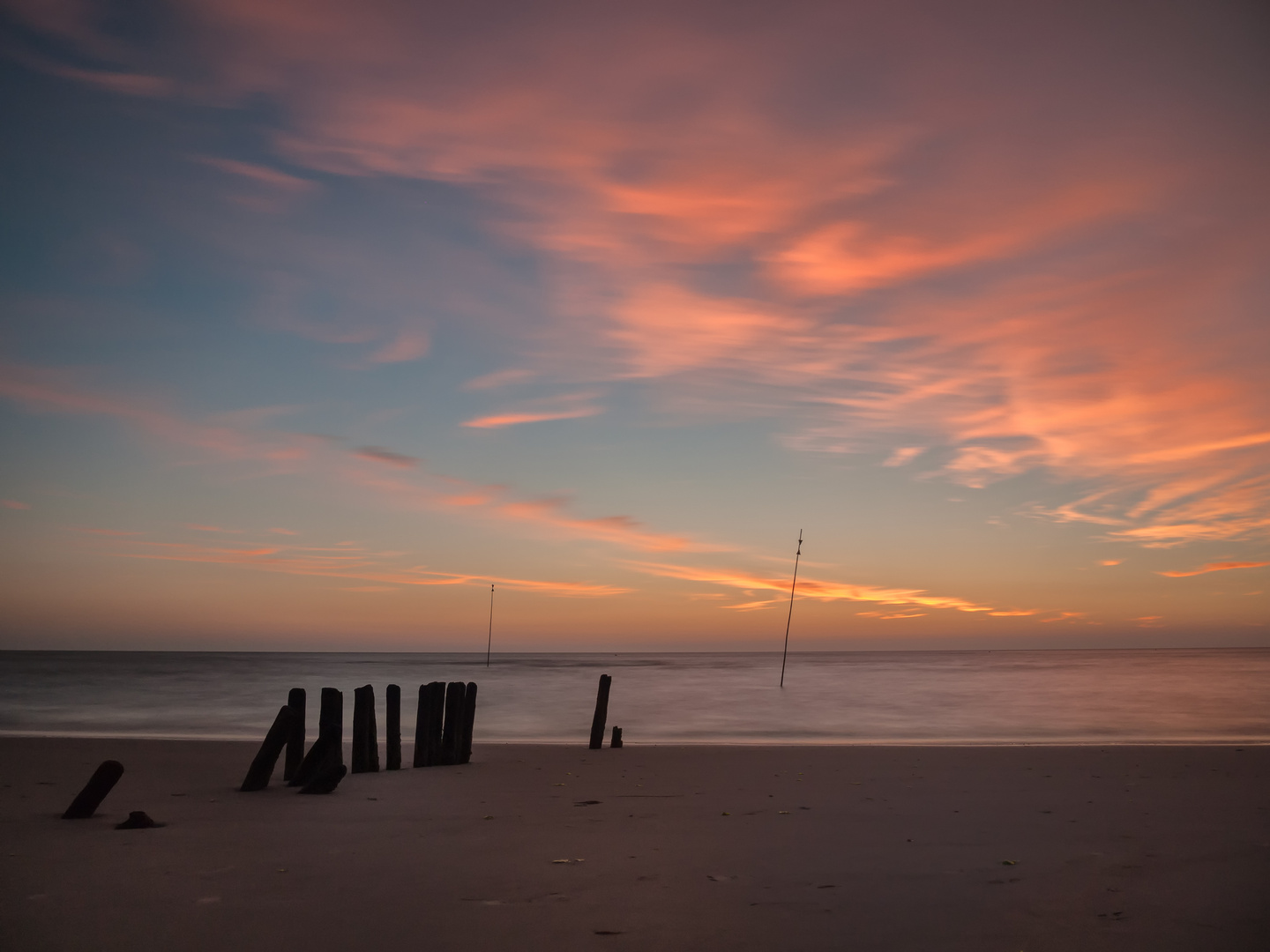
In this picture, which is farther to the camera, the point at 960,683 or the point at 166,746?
the point at 960,683

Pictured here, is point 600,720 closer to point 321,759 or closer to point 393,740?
point 393,740

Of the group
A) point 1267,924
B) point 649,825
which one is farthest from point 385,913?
point 1267,924

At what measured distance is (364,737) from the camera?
37.8 feet

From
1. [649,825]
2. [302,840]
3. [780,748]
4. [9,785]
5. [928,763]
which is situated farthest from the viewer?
[780,748]

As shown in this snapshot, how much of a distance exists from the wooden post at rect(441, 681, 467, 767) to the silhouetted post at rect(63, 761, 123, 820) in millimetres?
5128

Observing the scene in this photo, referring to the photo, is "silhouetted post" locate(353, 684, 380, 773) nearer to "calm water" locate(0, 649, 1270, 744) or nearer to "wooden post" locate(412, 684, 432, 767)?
"wooden post" locate(412, 684, 432, 767)

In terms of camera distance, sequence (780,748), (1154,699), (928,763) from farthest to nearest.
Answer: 1. (1154,699)
2. (780,748)
3. (928,763)

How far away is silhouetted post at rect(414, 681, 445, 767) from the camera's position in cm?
1271

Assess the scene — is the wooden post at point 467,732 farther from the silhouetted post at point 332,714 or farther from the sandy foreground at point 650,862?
the silhouetted post at point 332,714

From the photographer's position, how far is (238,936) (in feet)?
16.4

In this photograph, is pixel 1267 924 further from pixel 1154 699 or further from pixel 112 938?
pixel 1154 699

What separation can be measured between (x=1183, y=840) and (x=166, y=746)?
15.5 m

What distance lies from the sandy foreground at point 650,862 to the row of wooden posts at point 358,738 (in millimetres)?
329

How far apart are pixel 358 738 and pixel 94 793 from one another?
360 centimetres
